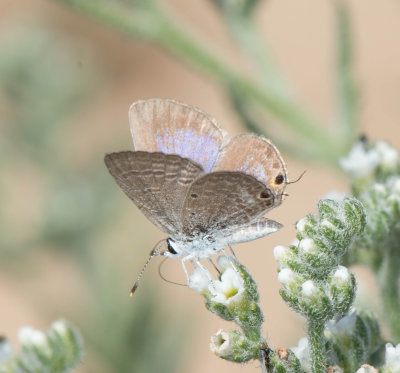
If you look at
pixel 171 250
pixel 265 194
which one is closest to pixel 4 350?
pixel 171 250

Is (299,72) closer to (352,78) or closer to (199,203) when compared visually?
(352,78)

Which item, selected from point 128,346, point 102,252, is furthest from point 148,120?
point 102,252

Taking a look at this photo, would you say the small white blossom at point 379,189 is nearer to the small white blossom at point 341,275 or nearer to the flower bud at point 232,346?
the small white blossom at point 341,275

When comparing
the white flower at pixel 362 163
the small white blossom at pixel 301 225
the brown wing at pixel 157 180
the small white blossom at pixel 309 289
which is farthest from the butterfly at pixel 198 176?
the white flower at pixel 362 163

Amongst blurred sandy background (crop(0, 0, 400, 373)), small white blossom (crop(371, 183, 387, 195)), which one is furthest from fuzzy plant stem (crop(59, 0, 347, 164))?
small white blossom (crop(371, 183, 387, 195))

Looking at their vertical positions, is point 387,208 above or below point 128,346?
above

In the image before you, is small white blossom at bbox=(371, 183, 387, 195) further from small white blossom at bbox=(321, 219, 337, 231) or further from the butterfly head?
the butterfly head
